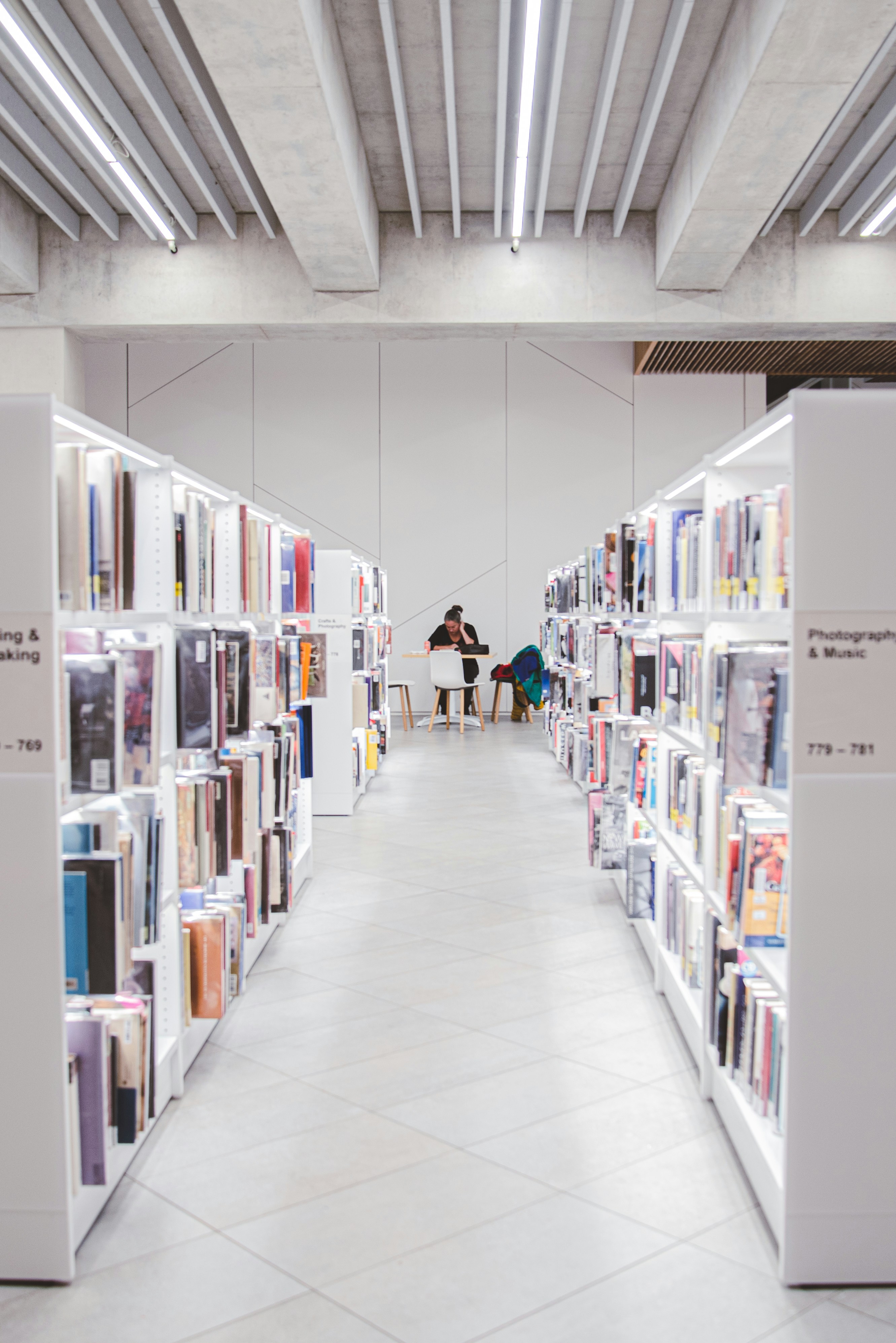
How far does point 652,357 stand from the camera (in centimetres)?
1173

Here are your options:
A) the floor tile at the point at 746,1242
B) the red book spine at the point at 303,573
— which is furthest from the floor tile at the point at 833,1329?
the red book spine at the point at 303,573

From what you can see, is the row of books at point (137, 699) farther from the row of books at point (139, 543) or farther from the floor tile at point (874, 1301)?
the floor tile at point (874, 1301)

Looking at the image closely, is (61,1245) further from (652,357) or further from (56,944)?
(652,357)

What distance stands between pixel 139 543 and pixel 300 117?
4142mm

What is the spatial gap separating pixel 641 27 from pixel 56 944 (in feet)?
18.9

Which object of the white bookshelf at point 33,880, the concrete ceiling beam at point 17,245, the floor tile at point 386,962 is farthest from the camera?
the concrete ceiling beam at point 17,245

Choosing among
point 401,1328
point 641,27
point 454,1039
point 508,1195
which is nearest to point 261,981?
point 454,1039

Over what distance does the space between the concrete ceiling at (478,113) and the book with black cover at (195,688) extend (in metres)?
3.56

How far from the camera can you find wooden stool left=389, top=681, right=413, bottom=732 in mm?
12414

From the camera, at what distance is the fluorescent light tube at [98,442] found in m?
2.08

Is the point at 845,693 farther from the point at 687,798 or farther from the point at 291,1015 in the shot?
the point at 291,1015

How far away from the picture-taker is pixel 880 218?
7.49 meters

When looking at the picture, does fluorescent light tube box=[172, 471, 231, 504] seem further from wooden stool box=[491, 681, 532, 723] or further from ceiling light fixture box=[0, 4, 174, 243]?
wooden stool box=[491, 681, 532, 723]

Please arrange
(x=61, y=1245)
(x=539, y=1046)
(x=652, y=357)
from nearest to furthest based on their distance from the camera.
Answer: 1. (x=61, y=1245)
2. (x=539, y=1046)
3. (x=652, y=357)
